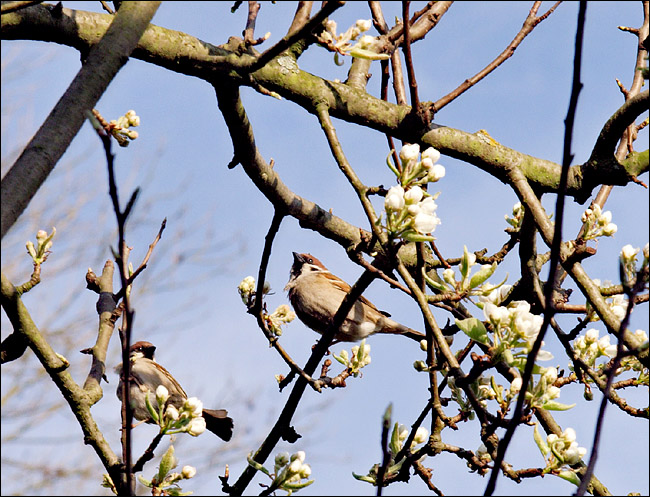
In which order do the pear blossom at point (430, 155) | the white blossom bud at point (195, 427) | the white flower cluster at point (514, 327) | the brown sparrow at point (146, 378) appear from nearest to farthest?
the white flower cluster at point (514, 327)
the pear blossom at point (430, 155)
the white blossom bud at point (195, 427)
the brown sparrow at point (146, 378)

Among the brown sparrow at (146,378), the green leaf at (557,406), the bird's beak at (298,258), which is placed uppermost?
the bird's beak at (298,258)

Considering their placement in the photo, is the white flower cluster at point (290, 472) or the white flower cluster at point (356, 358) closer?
the white flower cluster at point (290, 472)

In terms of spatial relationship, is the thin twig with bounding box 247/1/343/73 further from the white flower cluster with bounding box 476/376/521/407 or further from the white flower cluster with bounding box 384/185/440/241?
the white flower cluster with bounding box 476/376/521/407

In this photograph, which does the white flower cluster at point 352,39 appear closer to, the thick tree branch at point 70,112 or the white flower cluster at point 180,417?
the thick tree branch at point 70,112

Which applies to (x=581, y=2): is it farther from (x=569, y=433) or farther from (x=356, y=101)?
(x=356, y=101)

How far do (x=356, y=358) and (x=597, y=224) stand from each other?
117cm

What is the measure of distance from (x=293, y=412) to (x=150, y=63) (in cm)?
161

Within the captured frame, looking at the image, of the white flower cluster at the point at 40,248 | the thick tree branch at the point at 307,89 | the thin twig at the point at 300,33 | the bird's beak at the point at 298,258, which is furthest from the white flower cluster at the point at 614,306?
the bird's beak at the point at 298,258

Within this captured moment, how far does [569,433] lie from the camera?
2.41m

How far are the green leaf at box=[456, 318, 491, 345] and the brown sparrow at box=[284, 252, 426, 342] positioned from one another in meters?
2.81

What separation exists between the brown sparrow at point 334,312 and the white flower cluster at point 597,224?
7.34ft

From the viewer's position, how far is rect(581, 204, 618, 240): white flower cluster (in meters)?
2.93

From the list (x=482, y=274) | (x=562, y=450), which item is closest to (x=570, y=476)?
(x=562, y=450)

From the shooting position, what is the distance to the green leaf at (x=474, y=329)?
223 cm
